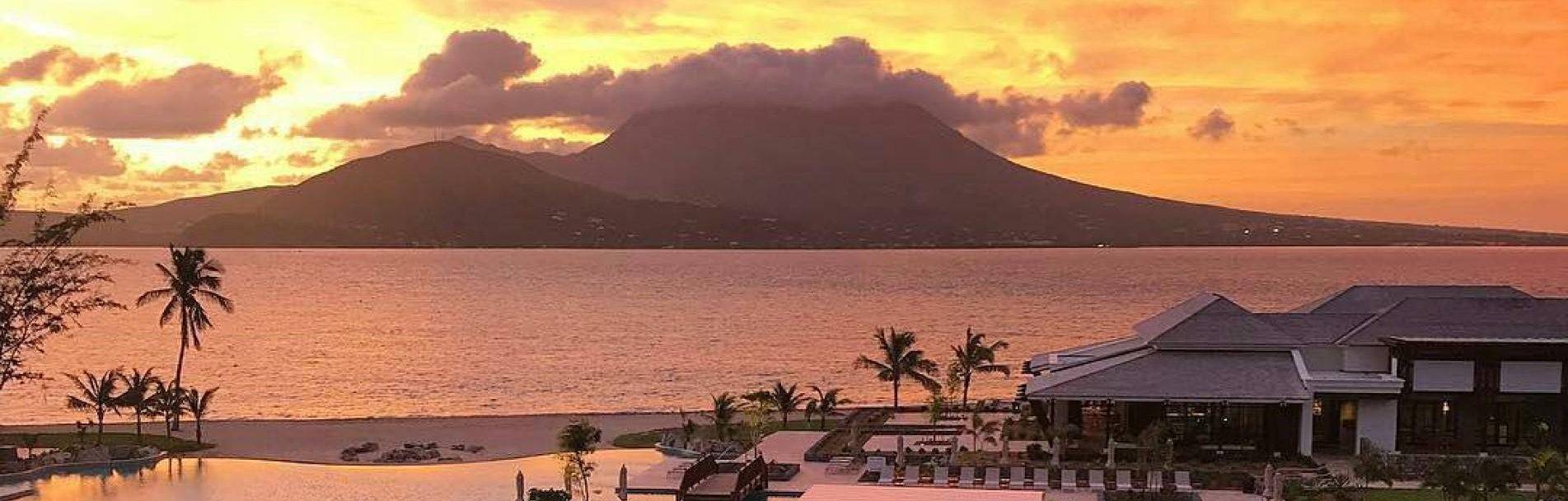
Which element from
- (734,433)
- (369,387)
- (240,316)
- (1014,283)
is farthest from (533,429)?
(1014,283)

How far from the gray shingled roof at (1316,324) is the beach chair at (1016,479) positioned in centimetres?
1259

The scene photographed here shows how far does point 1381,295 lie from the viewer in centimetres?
4691

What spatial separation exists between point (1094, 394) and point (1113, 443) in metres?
2.23

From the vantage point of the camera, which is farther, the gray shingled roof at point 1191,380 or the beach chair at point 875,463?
the gray shingled roof at point 1191,380

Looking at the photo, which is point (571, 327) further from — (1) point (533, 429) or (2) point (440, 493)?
(2) point (440, 493)

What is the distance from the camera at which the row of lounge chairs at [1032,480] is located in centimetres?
3312

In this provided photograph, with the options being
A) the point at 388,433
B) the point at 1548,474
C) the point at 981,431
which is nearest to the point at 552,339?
the point at 388,433

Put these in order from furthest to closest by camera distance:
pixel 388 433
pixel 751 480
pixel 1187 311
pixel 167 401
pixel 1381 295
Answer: pixel 388 433 → pixel 1381 295 → pixel 1187 311 → pixel 167 401 → pixel 751 480

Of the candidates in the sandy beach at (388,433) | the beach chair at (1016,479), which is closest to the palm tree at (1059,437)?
the beach chair at (1016,479)

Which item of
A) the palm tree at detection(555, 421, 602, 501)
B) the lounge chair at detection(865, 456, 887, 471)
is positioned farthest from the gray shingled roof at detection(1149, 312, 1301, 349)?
the palm tree at detection(555, 421, 602, 501)

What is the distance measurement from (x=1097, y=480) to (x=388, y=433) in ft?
86.1

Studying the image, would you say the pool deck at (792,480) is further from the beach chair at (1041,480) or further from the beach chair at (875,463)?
the beach chair at (875,463)

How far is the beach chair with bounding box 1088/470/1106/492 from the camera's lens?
108 ft

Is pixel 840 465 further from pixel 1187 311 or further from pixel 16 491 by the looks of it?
pixel 16 491
